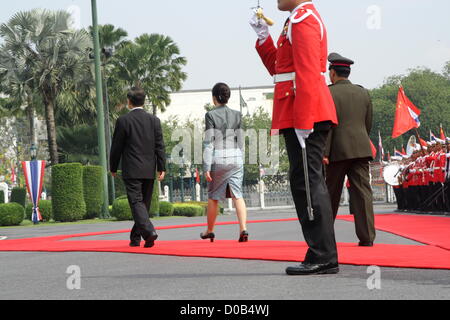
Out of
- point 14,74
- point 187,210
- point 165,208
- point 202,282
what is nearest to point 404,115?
point 165,208

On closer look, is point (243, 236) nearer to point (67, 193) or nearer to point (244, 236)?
point (244, 236)

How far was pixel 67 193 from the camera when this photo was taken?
24.8 meters

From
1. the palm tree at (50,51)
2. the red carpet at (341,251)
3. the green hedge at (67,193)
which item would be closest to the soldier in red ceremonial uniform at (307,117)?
the red carpet at (341,251)

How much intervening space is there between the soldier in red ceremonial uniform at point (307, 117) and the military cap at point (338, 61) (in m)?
2.52

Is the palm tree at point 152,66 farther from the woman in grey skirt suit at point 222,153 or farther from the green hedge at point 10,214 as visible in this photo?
the woman in grey skirt suit at point 222,153

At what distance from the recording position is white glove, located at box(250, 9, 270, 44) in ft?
20.5

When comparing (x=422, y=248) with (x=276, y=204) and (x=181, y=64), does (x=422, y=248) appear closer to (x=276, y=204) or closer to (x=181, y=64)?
(x=181, y=64)

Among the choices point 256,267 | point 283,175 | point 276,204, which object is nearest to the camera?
point 256,267

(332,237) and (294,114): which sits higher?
(294,114)

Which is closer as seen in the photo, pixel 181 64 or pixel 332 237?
pixel 332 237

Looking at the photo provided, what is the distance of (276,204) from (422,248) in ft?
141

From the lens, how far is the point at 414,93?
8088cm

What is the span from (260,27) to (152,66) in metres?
38.0
